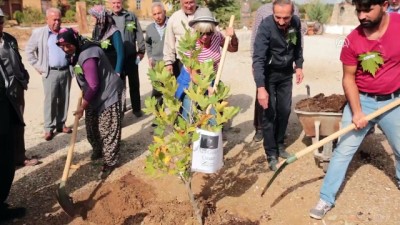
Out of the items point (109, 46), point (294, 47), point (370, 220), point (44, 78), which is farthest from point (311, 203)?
point (44, 78)

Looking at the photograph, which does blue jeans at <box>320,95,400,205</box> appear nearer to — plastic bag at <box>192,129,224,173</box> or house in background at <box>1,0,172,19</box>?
plastic bag at <box>192,129,224,173</box>

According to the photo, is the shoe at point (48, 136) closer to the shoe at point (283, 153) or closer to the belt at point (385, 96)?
the shoe at point (283, 153)

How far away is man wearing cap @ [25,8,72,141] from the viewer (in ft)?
16.8

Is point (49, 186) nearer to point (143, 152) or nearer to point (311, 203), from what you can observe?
point (143, 152)

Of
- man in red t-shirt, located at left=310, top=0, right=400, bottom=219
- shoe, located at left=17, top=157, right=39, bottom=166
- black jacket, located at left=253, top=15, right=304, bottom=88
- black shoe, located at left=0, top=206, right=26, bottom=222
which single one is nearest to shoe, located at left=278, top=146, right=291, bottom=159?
black jacket, located at left=253, top=15, right=304, bottom=88

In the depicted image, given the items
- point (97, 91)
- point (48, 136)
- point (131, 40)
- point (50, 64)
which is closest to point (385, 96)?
point (97, 91)

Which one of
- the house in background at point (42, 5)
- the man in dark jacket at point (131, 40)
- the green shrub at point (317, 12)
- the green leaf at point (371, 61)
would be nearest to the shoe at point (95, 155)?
the man in dark jacket at point (131, 40)

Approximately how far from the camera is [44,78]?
207 inches

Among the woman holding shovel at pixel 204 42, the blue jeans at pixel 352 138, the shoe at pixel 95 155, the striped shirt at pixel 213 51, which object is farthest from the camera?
the shoe at pixel 95 155

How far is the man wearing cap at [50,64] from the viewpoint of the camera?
512 centimetres

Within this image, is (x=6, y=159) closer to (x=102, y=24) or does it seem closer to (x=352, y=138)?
(x=102, y=24)

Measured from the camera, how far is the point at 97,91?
12.5 feet

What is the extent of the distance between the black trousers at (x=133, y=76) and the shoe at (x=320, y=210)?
374 cm

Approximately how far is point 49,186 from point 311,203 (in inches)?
109
